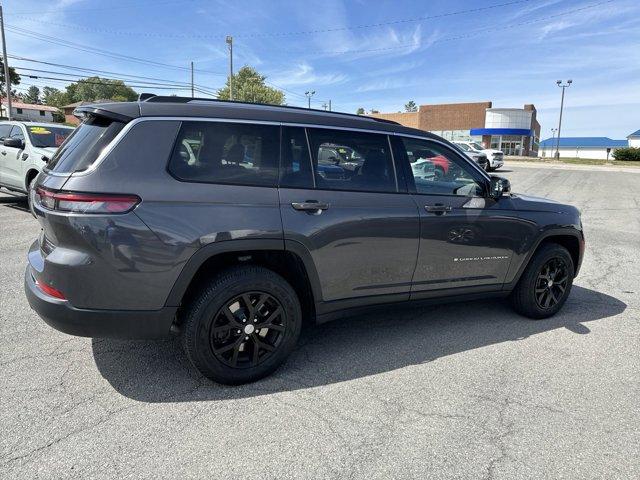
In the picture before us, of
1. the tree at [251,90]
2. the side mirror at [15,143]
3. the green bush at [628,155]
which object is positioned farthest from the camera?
the tree at [251,90]

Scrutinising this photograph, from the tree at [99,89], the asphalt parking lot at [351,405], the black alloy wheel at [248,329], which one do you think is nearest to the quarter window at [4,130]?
the asphalt parking lot at [351,405]

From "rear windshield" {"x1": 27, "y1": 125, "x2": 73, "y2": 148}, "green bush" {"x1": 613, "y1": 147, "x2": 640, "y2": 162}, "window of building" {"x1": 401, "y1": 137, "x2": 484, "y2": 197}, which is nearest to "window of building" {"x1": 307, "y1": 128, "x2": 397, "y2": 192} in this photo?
"window of building" {"x1": 401, "y1": 137, "x2": 484, "y2": 197}

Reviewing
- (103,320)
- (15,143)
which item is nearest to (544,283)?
(103,320)

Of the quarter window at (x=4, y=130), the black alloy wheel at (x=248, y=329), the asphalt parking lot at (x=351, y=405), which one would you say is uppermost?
the quarter window at (x=4, y=130)

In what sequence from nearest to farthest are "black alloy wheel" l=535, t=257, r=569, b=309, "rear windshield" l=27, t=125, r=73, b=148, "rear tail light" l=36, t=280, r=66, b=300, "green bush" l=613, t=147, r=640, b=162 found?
"rear tail light" l=36, t=280, r=66, b=300
"black alloy wheel" l=535, t=257, r=569, b=309
"rear windshield" l=27, t=125, r=73, b=148
"green bush" l=613, t=147, r=640, b=162

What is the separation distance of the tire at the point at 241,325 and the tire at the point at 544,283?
7.96 ft

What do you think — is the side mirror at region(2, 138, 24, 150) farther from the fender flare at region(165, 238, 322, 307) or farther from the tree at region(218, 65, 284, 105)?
the tree at region(218, 65, 284, 105)

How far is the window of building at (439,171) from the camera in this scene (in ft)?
12.2

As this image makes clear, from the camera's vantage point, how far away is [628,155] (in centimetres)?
4275

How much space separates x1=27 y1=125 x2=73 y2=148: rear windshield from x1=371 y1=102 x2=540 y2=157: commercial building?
1629 inches

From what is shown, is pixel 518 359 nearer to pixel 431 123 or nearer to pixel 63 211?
pixel 63 211

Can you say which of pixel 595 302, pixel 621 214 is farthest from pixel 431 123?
pixel 595 302

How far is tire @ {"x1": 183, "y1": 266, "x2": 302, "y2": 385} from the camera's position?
289cm

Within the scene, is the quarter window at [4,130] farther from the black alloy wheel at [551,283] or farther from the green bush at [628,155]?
the green bush at [628,155]
